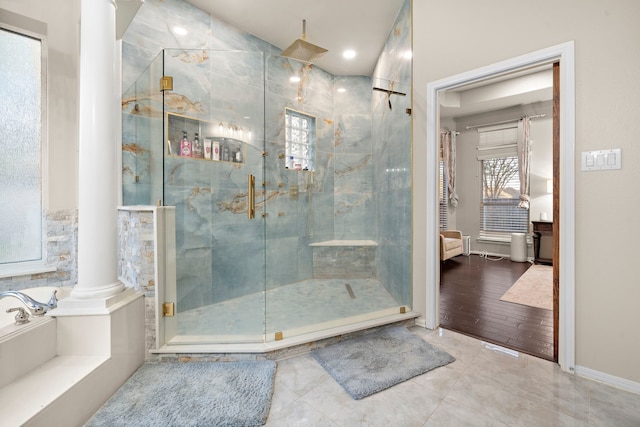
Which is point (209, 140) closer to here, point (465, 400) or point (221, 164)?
point (221, 164)

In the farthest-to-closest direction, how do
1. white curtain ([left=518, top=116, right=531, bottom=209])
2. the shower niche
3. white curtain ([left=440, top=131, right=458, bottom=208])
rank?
white curtain ([left=440, top=131, right=458, bottom=208]), white curtain ([left=518, top=116, right=531, bottom=209]), the shower niche

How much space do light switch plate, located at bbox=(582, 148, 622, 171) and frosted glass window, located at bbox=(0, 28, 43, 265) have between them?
369 centimetres

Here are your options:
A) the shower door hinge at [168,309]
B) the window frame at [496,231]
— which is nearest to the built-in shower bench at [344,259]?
the shower door hinge at [168,309]

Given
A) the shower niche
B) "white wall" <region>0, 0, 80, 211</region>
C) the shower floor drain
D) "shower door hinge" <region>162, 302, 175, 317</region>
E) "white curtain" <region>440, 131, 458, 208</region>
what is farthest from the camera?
"white curtain" <region>440, 131, 458, 208</region>

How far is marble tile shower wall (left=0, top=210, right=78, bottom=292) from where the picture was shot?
6.58ft

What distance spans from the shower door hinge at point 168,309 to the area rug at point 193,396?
1.00ft

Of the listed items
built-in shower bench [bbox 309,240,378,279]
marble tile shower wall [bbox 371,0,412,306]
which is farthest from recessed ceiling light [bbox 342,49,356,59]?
built-in shower bench [bbox 309,240,378,279]

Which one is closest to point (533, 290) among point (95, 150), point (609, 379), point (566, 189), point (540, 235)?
point (609, 379)

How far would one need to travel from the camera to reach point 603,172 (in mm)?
1590

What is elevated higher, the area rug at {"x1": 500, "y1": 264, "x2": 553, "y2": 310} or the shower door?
the shower door

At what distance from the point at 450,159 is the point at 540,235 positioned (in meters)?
2.22

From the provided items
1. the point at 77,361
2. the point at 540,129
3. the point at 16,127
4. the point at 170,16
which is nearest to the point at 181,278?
the point at 77,361

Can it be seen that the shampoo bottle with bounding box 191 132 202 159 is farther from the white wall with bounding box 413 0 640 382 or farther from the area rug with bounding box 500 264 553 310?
the area rug with bounding box 500 264 553 310

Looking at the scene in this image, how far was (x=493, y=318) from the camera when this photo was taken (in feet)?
8.17
